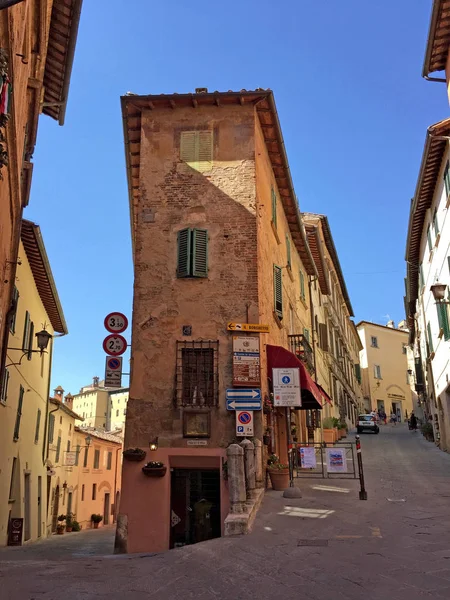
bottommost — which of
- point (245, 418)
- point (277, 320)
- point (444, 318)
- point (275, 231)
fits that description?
point (245, 418)

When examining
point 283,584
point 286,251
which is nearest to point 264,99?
point 286,251

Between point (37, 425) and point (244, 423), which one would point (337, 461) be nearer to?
point (244, 423)

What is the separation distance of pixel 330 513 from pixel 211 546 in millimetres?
3583

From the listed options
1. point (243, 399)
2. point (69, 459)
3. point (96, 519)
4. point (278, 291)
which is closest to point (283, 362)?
point (243, 399)

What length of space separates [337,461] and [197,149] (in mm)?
9177

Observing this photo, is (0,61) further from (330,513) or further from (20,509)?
(20,509)

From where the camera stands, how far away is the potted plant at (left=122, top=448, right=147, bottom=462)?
13.2 m

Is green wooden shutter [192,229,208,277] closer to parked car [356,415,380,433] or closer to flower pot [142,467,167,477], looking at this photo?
flower pot [142,467,167,477]

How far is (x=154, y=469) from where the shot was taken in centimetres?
1301

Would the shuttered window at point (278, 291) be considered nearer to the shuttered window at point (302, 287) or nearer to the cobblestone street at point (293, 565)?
the shuttered window at point (302, 287)

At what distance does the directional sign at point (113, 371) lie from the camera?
13.7 m

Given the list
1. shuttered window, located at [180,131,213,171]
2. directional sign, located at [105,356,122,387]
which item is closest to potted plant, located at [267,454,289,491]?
directional sign, located at [105,356,122,387]

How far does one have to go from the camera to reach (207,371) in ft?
45.8

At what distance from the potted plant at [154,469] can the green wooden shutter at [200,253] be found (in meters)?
4.78
